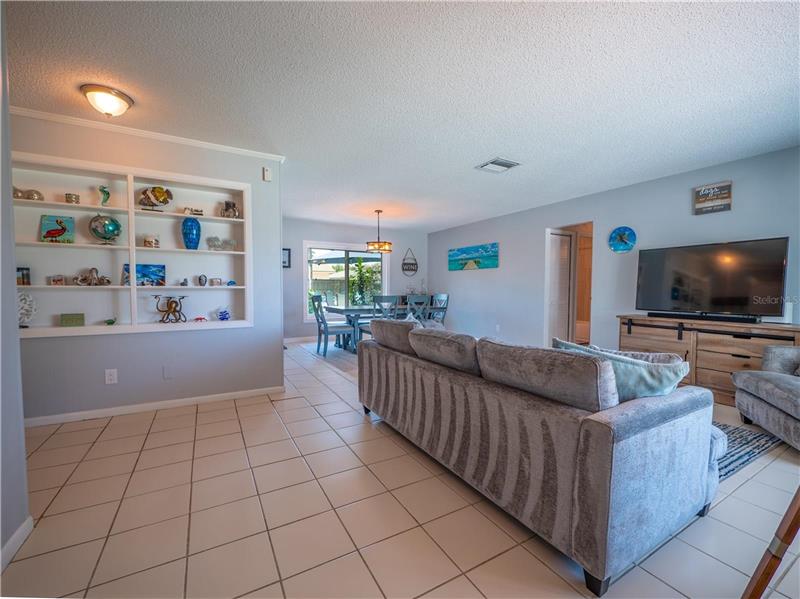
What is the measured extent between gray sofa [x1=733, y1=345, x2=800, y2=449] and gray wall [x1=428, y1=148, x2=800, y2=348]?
722 millimetres

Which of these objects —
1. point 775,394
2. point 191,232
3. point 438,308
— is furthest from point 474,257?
point 191,232

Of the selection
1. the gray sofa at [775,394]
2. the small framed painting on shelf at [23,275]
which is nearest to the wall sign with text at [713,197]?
the gray sofa at [775,394]

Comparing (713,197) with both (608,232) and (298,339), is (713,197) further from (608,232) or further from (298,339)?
(298,339)

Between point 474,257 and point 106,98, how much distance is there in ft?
18.2

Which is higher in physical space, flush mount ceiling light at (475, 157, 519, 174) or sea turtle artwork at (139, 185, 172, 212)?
flush mount ceiling light at (475, 157, 519, 174)

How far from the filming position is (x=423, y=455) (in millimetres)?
2203

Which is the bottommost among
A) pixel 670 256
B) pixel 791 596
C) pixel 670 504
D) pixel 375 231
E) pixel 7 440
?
pixel 791 596

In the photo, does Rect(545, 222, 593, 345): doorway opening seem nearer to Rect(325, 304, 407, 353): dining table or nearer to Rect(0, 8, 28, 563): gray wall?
Rect(325, 304, 407, 353): dining table

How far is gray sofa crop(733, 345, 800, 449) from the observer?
219 cm

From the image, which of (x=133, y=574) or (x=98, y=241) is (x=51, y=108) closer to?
(x=98, y=241)

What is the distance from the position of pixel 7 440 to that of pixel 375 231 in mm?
6339

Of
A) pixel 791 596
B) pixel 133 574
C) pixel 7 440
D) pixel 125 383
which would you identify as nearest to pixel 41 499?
pixel 7 440

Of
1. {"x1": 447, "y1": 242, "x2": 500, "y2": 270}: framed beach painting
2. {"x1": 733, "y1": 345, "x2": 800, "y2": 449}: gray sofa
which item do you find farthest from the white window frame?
{"x1": 733, "y1": 345, "x2": 800, "y2": 449}: gray sofa

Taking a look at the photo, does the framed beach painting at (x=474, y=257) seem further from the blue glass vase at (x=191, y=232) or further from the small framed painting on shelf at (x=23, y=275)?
the small framed painting on shelf at (x=23, y=275)
